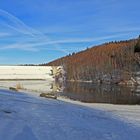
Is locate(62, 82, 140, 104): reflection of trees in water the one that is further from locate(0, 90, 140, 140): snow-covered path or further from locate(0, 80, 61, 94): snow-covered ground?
locate(0, 90, 140, 140): snow-covered path

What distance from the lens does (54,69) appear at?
439 ft

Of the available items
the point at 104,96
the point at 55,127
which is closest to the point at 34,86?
the point at 104,96

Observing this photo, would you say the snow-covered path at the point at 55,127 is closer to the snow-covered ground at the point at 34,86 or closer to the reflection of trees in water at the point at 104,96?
the reflection of trees in water at the point at 104,96

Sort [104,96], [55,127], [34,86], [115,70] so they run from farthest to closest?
1. [115,70]
2. [34,86]
3. [104,96]
4. [55,127]

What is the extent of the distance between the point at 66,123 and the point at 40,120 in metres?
0.90

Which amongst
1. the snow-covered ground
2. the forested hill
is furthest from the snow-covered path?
the forested hill

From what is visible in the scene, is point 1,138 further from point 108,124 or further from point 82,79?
point 82,79

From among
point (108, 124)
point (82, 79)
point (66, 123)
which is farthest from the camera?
point (82, 79)

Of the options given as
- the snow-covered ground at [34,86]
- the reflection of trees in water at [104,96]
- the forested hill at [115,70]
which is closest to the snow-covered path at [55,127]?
the reflection of trees in water at [104,96]

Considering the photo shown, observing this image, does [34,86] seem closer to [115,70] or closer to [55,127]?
[55,127]

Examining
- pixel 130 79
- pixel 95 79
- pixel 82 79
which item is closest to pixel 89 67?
pixel 82 79

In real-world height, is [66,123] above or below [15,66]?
below

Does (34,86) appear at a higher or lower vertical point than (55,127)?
higher

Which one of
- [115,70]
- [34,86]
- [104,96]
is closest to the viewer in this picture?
[104,96]
